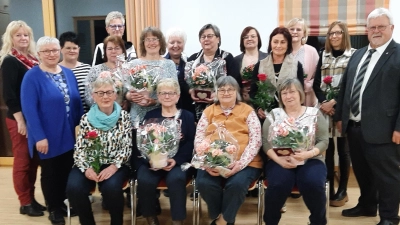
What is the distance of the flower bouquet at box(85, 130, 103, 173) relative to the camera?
2850mm

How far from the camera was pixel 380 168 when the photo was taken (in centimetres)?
289

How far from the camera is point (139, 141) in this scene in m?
2.88

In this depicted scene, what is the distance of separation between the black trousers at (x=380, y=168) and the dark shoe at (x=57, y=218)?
2652mm

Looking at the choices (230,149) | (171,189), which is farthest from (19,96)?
(230,149)

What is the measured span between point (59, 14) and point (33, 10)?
0.39 meters

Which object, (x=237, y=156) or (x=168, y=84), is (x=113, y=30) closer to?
(x=168, y=84)

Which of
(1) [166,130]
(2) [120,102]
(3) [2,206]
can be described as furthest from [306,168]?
(3) [2,206]

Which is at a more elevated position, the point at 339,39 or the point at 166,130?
the point at 339,39

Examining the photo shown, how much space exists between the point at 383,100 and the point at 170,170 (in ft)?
5.75

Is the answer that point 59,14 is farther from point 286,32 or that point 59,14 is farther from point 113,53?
point 286,32

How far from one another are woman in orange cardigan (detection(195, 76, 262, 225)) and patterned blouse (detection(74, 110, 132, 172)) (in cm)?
59

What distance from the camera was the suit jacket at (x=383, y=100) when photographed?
277 cm

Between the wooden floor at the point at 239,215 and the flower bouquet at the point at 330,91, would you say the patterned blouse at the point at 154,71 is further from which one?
the flower bouquet at the point at 330,91

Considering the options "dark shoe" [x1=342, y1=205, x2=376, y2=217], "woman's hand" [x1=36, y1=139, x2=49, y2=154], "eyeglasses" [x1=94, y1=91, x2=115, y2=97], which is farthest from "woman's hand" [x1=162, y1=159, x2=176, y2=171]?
"dark shoe" [x1=342, y1=205, x2=376, y2=217]
